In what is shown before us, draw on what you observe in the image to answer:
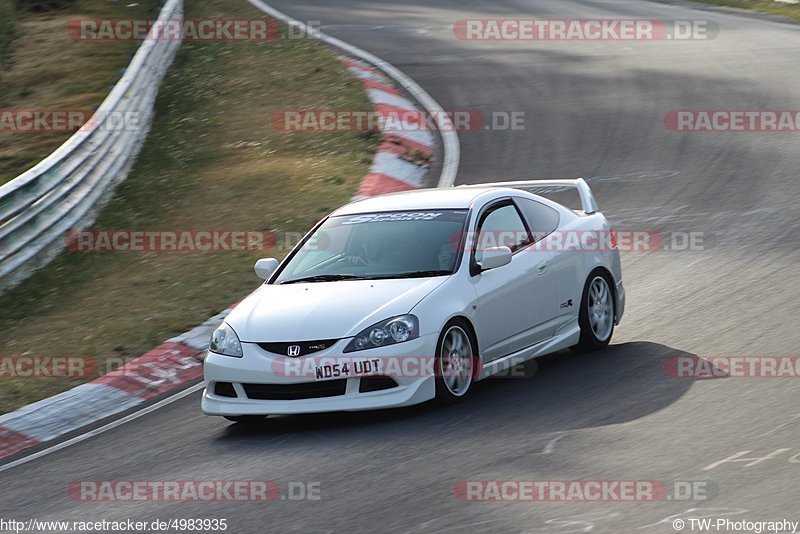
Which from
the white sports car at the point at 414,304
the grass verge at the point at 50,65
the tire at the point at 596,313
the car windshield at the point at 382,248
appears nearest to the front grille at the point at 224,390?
the white sports car at the point at 414,304

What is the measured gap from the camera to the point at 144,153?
17.8 meters

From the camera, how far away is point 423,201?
9.44 meters

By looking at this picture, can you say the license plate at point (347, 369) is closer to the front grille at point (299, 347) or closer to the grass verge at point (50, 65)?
the front grille at point (299, 347)

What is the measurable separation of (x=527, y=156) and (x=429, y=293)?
8.27 metres

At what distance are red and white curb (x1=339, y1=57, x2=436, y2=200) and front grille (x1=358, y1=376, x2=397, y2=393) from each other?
6844 millimetres

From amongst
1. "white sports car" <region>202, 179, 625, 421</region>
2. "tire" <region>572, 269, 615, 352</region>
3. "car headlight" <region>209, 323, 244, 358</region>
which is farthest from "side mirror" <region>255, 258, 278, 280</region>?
"tire" <region>572, 269, 615, 352</region>

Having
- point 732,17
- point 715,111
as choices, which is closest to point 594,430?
point 715,111

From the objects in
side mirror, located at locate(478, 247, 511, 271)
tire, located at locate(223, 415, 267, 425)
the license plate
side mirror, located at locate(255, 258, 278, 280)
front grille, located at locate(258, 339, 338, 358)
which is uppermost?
side mirror, located at locate(478, 247, 511, 271)

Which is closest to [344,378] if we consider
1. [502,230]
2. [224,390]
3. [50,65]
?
[224,390]

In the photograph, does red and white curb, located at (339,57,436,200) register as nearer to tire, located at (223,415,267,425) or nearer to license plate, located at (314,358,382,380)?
tire, located at (223,415,267,425)

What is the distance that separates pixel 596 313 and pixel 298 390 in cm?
278

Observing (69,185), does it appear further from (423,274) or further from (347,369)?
(347,369)

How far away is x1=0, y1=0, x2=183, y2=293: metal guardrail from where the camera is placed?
1294 centimetres

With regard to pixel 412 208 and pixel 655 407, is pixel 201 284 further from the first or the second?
pixel 655 407
